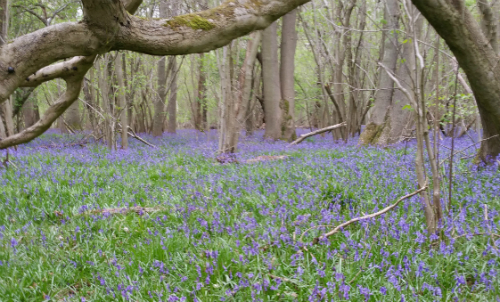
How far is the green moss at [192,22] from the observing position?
9.48 ft

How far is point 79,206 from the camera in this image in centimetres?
465

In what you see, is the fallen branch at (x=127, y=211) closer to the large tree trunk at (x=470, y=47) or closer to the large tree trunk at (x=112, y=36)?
the large tree trunk at (x=112, y=36)

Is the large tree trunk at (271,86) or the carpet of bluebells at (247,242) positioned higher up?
the large tree trunk at (271,86)

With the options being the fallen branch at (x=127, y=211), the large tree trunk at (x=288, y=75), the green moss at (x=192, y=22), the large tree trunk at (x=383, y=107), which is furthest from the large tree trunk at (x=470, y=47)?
the large tree trunk at (x=288, y=75)

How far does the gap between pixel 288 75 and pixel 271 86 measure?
994 mm

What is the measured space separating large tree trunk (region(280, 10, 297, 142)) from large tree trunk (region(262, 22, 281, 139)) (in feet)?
0.94

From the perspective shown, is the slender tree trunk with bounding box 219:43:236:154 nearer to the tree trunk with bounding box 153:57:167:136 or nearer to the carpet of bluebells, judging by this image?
the carpet of bluebells

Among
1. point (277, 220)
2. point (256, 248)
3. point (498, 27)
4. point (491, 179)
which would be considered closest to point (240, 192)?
point (277, 220)

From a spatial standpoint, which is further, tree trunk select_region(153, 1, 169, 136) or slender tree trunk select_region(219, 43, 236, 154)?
tree trunk select_region(153, 1, 169, 136)

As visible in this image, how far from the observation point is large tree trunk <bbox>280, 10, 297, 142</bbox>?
14.4m

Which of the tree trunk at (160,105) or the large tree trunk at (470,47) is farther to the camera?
Answer: the tree trunk at (160,105)

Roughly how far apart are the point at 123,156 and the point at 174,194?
4771 millimetres

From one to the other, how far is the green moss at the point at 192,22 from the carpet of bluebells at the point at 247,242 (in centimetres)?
187

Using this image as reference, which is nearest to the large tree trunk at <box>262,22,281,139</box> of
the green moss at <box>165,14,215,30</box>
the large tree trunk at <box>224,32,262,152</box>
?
the large tree trunk at <box>224,32,262,152</box>
